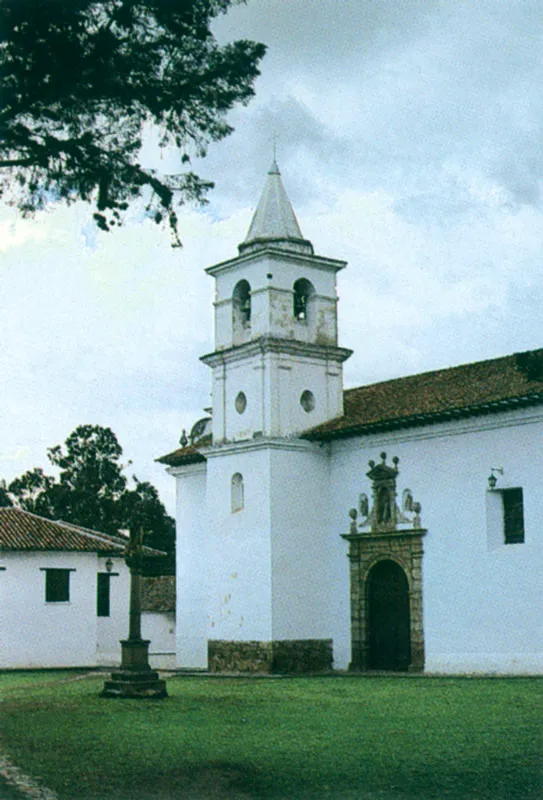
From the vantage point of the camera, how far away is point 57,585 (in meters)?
31.1

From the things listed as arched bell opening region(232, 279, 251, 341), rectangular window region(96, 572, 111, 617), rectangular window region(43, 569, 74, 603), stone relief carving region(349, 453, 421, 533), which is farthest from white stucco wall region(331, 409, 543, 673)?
rectangular window region(96, 572, 111, 617)

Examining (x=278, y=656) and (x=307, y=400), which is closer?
(x=278, y=656)

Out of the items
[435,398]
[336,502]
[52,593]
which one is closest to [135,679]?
[336,502]

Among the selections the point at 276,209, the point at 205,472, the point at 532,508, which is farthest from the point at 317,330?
the point at 532,508

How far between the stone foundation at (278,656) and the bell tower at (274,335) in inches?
180

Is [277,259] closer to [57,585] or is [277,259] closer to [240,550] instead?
[240,550]

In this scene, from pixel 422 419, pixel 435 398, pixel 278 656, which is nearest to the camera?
pixel 422 419

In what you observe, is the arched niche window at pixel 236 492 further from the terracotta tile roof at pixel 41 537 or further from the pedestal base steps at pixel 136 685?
the pedestal base steps at pixel 136 685

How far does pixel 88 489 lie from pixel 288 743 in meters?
40.7

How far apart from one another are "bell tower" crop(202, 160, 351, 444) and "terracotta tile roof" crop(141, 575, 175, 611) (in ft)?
33.5

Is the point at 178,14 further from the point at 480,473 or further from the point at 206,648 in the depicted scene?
the point at 206,648

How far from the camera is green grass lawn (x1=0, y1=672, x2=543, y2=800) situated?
8.99 metres

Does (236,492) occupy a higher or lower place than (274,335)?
lower

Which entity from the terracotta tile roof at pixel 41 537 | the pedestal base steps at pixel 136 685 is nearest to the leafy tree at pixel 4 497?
the terracotta tile roof at pixel 41 537
